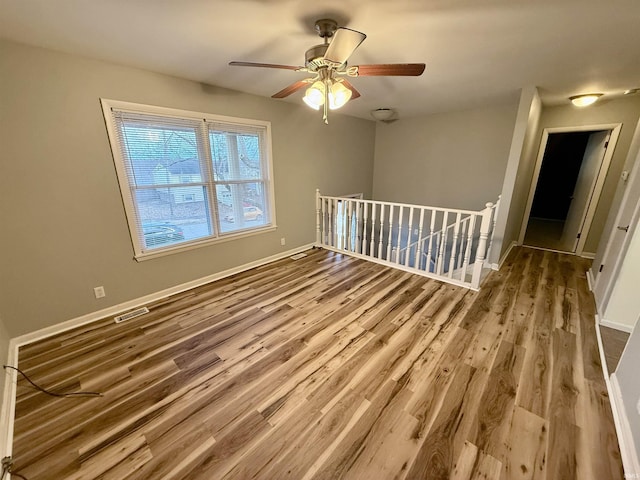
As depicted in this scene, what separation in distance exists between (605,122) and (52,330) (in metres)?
7.15

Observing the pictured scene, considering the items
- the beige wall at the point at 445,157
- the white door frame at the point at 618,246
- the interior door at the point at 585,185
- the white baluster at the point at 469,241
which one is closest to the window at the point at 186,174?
the white baluster at the point at 469,241

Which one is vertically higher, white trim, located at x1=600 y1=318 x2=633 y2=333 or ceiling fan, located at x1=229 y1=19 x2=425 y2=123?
ceiling fan, located at x1=229 y1=19 x2=425 y2=123

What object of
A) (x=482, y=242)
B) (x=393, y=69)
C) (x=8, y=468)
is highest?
(x=393, y=69)

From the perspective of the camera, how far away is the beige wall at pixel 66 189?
6.25ft

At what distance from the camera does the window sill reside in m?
2.66

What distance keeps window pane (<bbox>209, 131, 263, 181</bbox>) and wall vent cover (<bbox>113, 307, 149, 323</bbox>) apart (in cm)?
166

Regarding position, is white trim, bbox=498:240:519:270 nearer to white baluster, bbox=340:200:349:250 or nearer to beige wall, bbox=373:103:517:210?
beige wall, bbox=373:103:517:210

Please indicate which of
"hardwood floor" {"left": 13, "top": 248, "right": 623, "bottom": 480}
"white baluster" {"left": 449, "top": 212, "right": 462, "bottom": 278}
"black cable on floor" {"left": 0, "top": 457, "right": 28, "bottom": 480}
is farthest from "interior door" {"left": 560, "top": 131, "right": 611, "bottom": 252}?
"black cable on floor" {"left": 0, "top": 457, "right": 28, "bottom": 480}

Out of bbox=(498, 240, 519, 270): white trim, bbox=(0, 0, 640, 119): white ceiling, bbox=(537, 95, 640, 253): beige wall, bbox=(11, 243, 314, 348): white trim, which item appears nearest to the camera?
bbox=(0, 0, 640, 119): white ceiling

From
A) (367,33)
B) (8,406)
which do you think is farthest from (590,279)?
(8,406)

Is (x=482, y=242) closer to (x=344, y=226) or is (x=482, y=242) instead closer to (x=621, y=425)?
(x=621, y=425)

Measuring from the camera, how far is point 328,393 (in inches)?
65.2

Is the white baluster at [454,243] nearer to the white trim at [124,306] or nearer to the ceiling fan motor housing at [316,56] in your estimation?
the ceiling fan motor housing at [316,56]

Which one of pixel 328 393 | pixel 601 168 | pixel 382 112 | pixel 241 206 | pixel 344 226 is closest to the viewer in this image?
pixel 328 393
